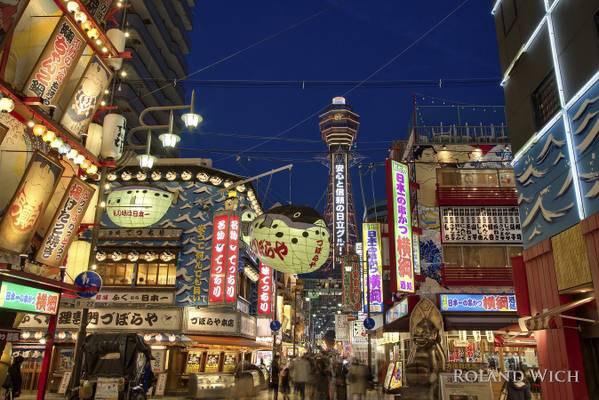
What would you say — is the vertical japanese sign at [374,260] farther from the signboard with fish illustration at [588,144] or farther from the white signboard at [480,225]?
the signboard with fish illustration at [588,144]

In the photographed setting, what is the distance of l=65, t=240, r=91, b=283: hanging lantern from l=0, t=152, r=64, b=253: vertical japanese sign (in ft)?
10.6

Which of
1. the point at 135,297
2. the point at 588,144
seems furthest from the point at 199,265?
the point at 588,144

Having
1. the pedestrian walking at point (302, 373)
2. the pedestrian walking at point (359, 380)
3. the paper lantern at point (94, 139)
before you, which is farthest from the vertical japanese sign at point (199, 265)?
the paper lantern at point (94, 139)

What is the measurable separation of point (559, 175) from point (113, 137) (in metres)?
12.6

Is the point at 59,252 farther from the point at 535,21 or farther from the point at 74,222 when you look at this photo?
the point at 535,21

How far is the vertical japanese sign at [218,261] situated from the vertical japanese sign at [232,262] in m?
0.21

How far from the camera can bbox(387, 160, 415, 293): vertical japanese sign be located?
23781mm

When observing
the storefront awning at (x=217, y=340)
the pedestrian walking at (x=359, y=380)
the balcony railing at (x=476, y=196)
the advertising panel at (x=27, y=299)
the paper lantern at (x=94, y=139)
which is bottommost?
the pedestrian walking at (x=359, y=380)

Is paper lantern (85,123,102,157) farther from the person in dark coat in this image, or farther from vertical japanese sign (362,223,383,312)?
vertical japanese sign (362,223,383,312)

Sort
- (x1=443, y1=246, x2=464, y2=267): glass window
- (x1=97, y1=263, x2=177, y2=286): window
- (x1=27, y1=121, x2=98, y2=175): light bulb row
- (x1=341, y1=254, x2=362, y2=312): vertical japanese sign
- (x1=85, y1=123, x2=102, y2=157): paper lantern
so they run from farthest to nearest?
(x1=341, y1=254, x2=362, y2=312): vertical japanese sign → (x1=97, y1=263, x2=177, y2=286): window → (x1=443, y1=246, x2=464, y2=267): glass window → (x1=85, y1=123, x2=102, y2=157): paper lantern → (x1=27, y1=121, x2=98, y2=175): light bulb row

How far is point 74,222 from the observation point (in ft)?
45.3

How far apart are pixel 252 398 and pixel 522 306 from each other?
45.3 feet

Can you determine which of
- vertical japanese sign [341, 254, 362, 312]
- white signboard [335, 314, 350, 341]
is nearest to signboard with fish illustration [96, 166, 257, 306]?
vertical japanese sign [341, 254, 362, 312]

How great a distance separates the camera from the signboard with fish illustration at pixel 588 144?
9922 mm
